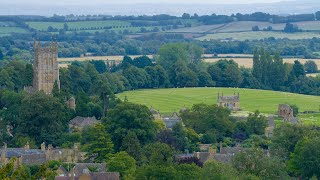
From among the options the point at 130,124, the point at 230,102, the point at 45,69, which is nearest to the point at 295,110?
the point at 230,102

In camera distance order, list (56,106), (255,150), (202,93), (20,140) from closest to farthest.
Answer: (255,150), (20,140), (56,106), (202,93)

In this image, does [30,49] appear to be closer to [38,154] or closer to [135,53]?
[135,53]

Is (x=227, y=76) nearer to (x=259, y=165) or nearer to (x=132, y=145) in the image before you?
(x=132, y=145)

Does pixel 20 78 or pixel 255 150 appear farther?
pixel 20 78

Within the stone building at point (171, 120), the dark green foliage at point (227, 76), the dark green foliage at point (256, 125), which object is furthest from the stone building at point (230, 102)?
the dark green foliage at point (227, 76)

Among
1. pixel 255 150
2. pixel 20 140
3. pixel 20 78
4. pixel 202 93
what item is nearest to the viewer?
pixel 255 150

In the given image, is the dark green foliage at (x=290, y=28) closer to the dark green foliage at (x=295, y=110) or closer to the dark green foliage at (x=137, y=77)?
the dark green foliage at (x=137, y=77)

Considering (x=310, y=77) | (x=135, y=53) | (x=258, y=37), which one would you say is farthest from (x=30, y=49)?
(x=310, y=77)

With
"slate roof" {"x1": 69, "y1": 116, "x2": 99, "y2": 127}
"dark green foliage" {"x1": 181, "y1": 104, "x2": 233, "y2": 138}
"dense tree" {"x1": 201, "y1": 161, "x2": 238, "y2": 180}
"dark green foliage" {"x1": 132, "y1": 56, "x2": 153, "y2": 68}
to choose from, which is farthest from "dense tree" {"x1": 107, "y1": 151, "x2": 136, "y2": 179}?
"dark green foliage" {"x1": 132, "y1": 56, "x2": 153, "y2": 68}
